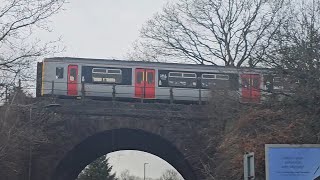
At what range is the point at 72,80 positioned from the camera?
113ft

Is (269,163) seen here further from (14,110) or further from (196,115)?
(196,115)

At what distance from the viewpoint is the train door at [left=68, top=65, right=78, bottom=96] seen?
113ft

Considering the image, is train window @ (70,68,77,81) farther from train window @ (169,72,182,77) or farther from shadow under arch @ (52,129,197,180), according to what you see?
train window @ (169,72,182,77)

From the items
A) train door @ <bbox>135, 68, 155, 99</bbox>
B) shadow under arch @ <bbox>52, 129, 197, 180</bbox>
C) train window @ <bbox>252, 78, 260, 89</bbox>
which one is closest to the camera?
train window @ <bbox>252, 78, 260, 89</bbox>

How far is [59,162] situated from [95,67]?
644cm

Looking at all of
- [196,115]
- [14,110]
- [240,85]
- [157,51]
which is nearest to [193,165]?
[196,115]

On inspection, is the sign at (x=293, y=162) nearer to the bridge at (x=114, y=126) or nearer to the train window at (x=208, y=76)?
the bridge at (x=114, y=126)

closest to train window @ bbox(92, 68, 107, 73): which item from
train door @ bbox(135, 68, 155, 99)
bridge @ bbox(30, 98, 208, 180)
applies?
train door @ bbox(135, 68, 155, 99)

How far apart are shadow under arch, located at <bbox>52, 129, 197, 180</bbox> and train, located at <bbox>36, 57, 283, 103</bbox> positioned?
229 cm

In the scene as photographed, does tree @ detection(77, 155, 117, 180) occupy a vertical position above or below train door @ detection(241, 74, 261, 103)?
below

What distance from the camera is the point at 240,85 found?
24.9 metres

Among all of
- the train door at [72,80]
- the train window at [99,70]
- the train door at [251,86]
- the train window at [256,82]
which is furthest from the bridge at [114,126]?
the train window at [256,82]

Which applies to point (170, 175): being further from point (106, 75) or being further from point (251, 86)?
point (251, 86)

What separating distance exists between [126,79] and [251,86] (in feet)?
41.9
